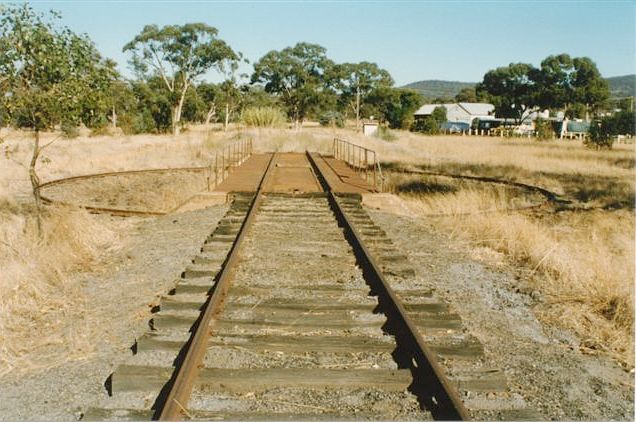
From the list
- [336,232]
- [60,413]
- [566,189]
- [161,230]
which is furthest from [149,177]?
[60,413]

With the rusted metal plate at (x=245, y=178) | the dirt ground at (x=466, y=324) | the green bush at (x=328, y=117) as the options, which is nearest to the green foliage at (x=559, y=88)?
the green bush at (x=328, y=117)

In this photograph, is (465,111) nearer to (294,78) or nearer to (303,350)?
(294,78)

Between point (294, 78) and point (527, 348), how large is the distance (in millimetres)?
78049

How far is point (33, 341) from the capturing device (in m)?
4.78

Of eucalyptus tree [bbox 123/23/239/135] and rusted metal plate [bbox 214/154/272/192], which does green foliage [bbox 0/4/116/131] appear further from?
eucalyptus tree [bbox 123/23/239/135]

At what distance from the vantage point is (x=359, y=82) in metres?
88.6

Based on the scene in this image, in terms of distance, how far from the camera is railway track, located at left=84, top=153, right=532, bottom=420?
140 inches

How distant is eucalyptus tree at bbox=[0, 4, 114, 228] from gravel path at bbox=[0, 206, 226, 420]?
2337 mm

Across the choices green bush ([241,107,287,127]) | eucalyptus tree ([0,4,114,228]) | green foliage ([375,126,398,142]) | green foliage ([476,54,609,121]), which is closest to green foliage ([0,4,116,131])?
eucalyptus tree ([0,4,114,228])

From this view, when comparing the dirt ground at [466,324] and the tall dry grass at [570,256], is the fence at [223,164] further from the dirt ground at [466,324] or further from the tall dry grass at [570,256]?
the dirt ground at [466,324]

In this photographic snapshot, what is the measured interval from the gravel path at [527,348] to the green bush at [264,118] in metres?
32.8

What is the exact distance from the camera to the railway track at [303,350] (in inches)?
140

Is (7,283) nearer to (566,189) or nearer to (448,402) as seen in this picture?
(448,402)

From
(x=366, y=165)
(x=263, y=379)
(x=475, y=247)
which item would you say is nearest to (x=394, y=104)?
(x=366, y=165)
